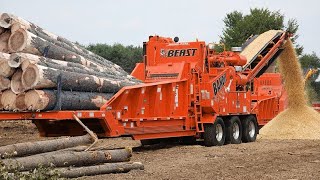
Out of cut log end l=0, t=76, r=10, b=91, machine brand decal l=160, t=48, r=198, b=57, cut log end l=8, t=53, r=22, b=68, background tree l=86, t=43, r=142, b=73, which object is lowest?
cut log end l=0, t=76, r=10, b=91

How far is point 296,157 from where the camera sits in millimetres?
15758

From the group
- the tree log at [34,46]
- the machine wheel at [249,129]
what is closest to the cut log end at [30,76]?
the tree log at [34,46]

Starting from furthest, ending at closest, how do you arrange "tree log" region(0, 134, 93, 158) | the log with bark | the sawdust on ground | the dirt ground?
Result: the sawdust on ground → the log with bark → the dirt ground → "tree log" region(0, 134, 93, 158)

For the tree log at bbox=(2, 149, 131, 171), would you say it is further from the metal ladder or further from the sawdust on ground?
the sawdust on ground

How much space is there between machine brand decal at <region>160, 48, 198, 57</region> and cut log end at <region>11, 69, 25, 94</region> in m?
6.65

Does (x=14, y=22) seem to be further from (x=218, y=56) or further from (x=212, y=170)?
(x=218, y=56)

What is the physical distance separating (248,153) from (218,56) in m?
4.87

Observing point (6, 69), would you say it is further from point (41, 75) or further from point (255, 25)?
point (255, 25)

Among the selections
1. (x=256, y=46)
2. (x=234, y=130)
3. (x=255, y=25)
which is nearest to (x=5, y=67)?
(x=234, y=130)

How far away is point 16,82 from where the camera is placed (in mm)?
15062

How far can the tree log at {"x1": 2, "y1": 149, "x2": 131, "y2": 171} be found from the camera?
11031 mm

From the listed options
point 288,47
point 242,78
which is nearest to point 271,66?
point 288,47

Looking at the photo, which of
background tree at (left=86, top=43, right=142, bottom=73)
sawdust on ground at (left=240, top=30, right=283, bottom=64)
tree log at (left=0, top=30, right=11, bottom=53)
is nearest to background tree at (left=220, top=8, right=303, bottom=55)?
background tree at (left=86, top=43, right=142, bottom=73)

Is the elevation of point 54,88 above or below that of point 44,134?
above
